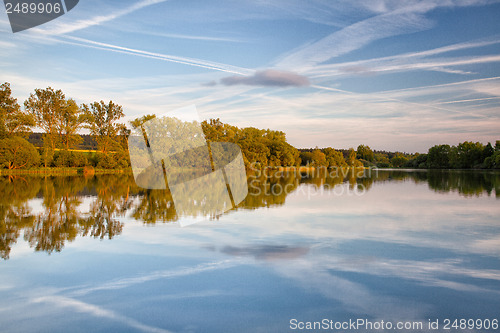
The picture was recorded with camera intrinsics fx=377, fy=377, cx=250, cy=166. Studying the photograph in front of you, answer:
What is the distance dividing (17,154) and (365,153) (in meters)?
145

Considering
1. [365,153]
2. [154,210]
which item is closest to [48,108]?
[154,210]

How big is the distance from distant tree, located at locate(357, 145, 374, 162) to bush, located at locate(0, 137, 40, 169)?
461 ft

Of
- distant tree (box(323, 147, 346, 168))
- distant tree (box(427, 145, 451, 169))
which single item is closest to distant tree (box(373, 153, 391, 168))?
distant tree (box(323, 147, 346, 168))

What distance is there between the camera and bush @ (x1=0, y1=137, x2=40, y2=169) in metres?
42.0

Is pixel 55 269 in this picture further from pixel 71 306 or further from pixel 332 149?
pixel 332 149

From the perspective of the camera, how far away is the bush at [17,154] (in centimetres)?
4197

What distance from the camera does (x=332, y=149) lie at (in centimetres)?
14012

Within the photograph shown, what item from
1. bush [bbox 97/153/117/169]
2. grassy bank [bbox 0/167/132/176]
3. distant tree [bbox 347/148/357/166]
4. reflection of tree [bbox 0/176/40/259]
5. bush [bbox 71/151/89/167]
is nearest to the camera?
reflection of tree [bbox 0/176/40/259]

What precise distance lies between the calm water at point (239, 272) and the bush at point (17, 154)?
35851 mm

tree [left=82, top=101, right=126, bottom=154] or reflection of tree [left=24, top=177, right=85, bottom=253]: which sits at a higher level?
tree [left=82, top=101, right=126, bottom=154]

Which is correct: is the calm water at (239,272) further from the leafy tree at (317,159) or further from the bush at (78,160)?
the leafy tree at (317,159)

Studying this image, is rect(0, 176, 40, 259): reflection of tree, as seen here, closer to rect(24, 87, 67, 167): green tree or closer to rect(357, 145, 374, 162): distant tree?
rect(24, 87, 67, 167): green tree

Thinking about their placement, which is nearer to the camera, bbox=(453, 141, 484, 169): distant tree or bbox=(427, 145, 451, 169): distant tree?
bbox=(453, 141, 484, 169): distant tree

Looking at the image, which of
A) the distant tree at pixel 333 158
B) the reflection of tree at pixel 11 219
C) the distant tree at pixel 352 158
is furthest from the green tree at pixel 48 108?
the distant tree at pixel 352 158
